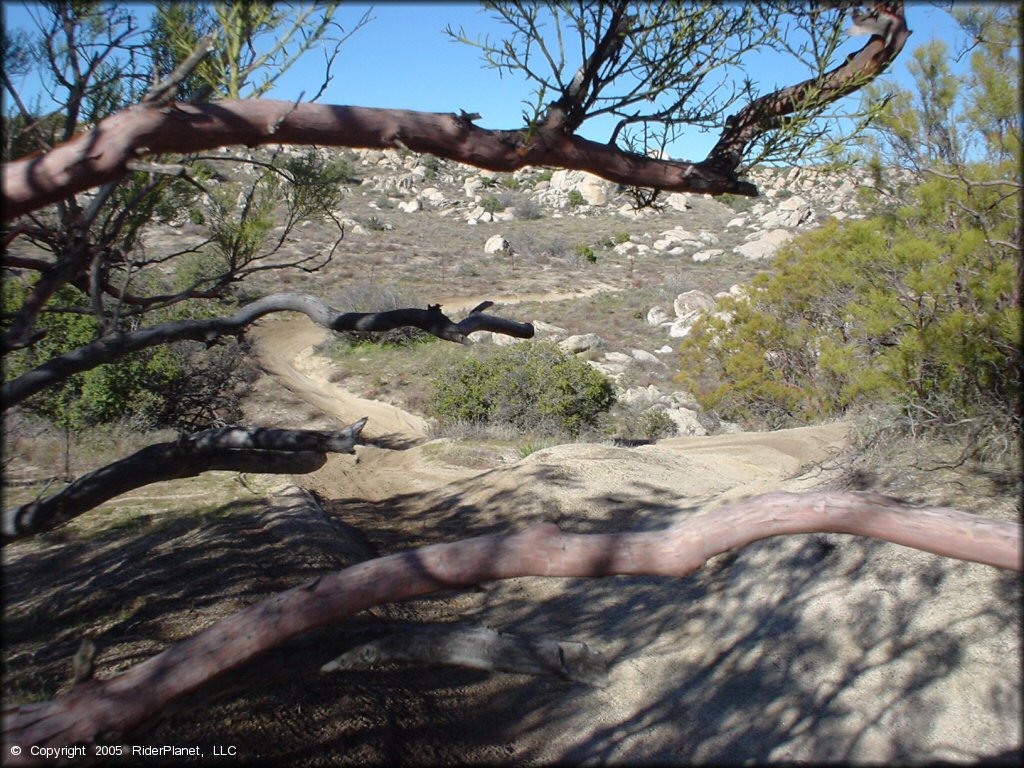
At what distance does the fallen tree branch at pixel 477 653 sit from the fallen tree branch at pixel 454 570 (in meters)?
1.40

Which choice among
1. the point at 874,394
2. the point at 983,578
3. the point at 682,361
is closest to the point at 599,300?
the point at 682,361

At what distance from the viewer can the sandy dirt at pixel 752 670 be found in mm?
4098

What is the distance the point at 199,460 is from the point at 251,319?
1202 mm

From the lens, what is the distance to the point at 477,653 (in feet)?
15.0

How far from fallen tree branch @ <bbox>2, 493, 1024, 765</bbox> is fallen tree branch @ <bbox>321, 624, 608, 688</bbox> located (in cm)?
140

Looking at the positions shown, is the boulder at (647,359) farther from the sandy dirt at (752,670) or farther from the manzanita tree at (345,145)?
the manzanita tree at (345,145)

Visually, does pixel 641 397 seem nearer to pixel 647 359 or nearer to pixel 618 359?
pixel 618 359

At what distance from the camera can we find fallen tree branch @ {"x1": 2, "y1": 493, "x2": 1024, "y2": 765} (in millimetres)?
2416

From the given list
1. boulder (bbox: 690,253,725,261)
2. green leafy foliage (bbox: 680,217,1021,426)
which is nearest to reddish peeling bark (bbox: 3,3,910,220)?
green leafy foliage (bbox: 680,217,1021,426)

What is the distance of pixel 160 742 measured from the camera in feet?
11.5

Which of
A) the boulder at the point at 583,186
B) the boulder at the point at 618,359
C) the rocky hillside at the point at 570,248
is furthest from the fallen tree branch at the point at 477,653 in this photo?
the boulder at the point at 583,186

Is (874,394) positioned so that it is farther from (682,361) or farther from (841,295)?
(682,361)

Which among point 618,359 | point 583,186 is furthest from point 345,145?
point 583,186

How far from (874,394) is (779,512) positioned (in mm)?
9589
